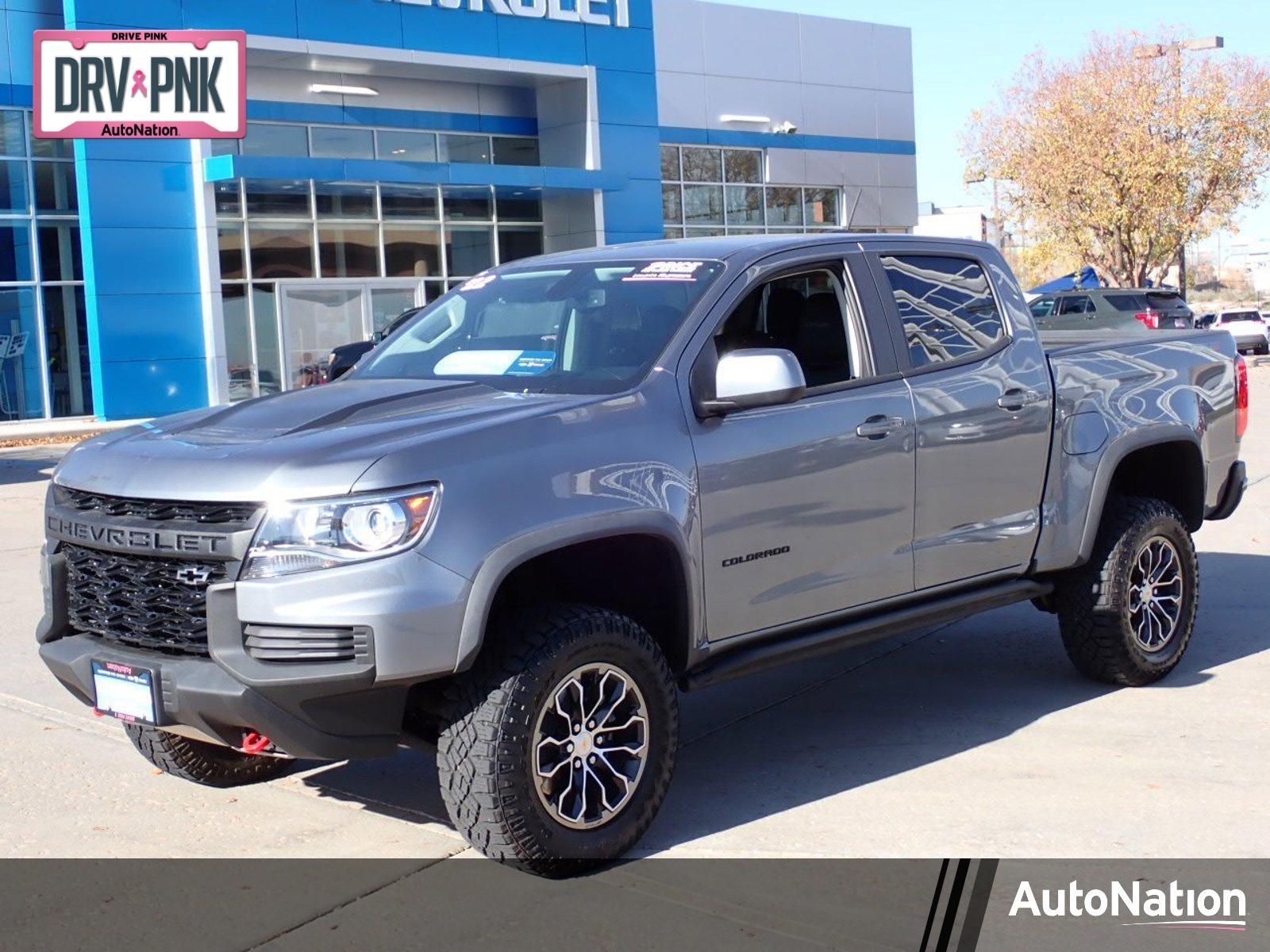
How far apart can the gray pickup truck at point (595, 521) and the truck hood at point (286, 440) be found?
0.01 metres

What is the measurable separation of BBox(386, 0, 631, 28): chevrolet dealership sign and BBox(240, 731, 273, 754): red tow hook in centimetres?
2607

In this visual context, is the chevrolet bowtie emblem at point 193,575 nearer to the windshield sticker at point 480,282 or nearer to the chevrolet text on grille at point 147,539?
the chevrolet text on grille at point 147,539

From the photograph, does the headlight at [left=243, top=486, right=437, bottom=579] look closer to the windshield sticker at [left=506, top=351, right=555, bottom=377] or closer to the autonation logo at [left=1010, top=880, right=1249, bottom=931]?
the windshield sticker at [left=506, top=351, right=555, bottom=377]

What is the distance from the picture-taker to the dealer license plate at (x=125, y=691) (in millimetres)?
4391

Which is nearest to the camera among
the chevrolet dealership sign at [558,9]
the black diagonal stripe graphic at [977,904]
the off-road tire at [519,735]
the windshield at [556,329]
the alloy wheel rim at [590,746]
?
the black diagonal stripe graphic at [977,904]

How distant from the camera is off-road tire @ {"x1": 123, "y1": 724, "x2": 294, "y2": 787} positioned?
541 centimetres

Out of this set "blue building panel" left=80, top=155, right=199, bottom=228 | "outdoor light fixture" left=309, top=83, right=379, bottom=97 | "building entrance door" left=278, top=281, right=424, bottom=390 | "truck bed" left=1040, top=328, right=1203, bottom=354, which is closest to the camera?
"truck bed" left=1040, top=328, right=1203, bottom=354

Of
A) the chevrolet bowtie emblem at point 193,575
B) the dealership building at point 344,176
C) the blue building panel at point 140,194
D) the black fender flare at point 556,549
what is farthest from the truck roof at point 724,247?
the blue building panel at point 140,194

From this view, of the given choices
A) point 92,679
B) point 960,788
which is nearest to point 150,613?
point 92,679

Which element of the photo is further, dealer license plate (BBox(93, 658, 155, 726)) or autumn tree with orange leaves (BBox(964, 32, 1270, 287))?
autumn tree with orange leaves (BBox(964, 32, 1270, 287))

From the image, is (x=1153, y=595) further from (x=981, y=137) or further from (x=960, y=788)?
(x=981, y=137)

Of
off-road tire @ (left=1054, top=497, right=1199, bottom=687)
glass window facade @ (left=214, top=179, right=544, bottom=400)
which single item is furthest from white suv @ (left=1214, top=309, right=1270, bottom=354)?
off-road tire @ (left=1054, top=497, right=1199, bottom=687)

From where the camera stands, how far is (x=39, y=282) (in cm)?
2642

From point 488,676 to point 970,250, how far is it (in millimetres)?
3225
